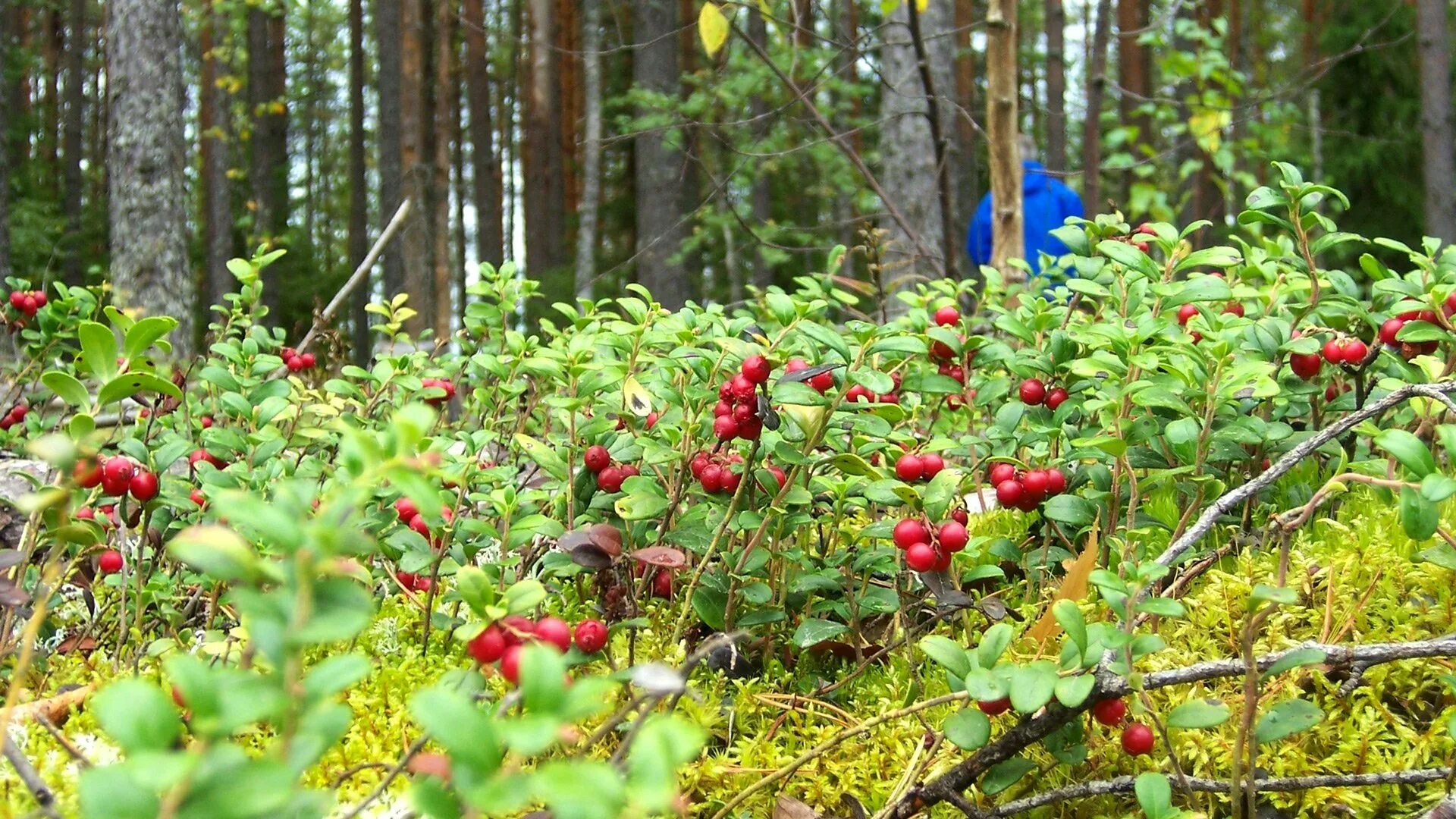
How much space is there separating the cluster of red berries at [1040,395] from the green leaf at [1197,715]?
748 millimetres

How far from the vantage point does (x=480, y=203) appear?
60.7 feet

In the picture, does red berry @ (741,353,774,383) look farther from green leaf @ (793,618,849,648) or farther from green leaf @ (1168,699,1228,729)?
green leaf @ (1168,699,1228,729)

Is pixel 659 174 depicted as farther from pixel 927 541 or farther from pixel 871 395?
pixel 927 541

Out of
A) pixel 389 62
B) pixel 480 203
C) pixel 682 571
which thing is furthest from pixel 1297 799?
pixel 480 203

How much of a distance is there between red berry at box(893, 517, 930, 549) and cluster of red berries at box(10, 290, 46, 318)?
102 inches

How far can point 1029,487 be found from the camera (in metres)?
1.81

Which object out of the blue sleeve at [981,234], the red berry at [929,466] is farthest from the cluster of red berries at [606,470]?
the blue sleeve at [981,234]

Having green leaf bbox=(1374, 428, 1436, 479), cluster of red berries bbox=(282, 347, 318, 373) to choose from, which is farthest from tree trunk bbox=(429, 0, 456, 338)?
green leaf bbox=(1374, 428, 1436, 479)

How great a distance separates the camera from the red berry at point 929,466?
1.76 metres

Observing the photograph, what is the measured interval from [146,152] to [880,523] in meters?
6.21

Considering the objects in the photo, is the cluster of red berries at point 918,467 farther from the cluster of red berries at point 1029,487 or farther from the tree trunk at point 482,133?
the tree trunk at point 482,133

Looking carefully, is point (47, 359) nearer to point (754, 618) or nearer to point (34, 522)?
point (34, 522)

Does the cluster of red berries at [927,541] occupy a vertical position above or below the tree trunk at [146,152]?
below

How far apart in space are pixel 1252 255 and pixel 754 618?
4.81 feet
